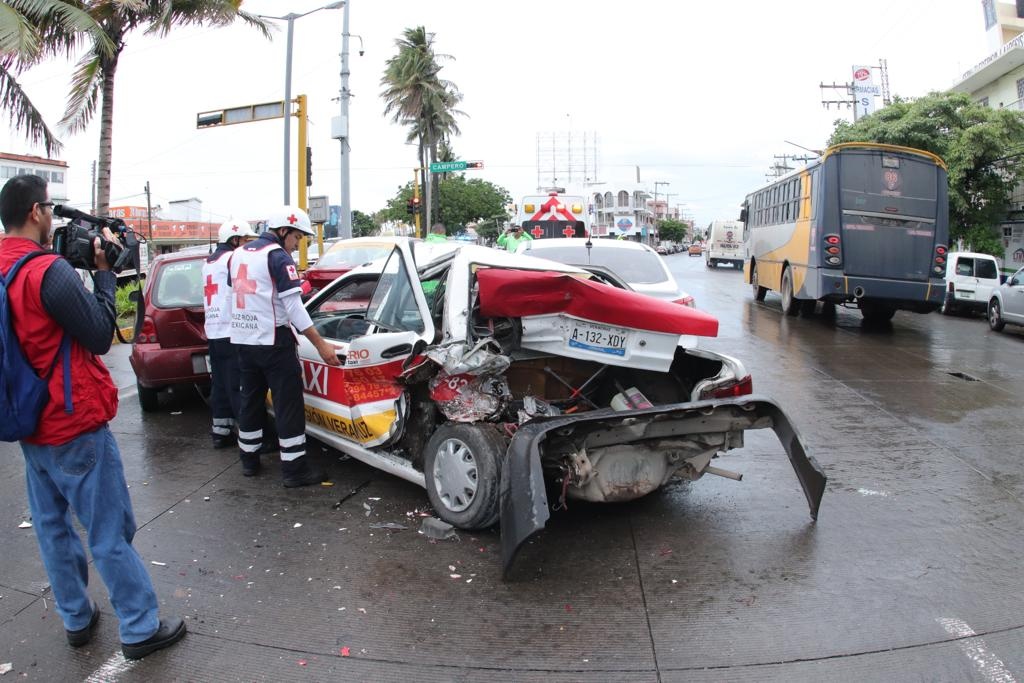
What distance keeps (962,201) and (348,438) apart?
80.6 ft

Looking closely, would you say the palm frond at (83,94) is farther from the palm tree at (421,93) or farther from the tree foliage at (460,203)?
the tree foliage at (460,203)

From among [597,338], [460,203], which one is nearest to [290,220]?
[597,338]

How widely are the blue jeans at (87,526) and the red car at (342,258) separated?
731cm

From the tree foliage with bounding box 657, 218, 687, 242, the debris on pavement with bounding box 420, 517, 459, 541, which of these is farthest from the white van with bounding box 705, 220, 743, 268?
the tree foliage with bounding box 657, 218, 687, 242

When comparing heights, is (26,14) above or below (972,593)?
above

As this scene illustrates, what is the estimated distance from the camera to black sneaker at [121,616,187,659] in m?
3.11

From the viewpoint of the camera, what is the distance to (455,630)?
11.1 feet

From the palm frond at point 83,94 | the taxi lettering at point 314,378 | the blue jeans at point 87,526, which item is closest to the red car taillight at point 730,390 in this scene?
the taxi lettering at point 314,378

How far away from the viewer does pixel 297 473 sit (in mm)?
5176

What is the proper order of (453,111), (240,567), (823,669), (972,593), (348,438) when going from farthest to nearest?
(453,111)
(348,438)
(240,567)
(972,593)
(823,669)

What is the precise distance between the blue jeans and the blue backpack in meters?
0.15

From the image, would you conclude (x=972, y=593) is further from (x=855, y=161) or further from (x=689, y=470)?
(x=855, y=161)

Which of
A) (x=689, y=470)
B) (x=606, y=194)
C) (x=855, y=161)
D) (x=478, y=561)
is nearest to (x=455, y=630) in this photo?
(x=478, y=561)

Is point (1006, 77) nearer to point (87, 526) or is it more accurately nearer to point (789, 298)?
point (789, 298)
